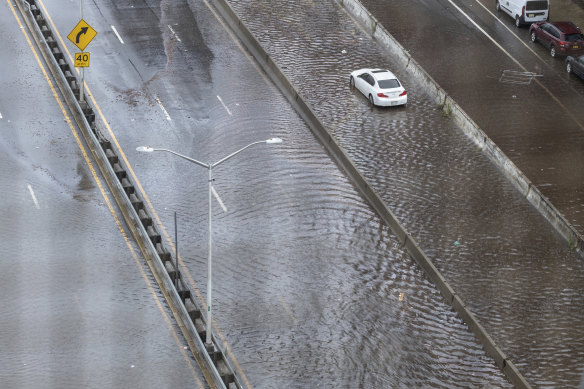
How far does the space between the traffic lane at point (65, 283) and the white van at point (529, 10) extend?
82.4ft

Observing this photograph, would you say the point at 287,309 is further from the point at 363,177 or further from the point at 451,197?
the point at 451,197

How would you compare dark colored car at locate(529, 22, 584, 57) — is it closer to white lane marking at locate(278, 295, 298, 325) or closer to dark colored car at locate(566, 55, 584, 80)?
dark colored car at locate(566, 55, 584, 80)

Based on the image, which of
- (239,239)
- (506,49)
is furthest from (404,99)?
(239,239)

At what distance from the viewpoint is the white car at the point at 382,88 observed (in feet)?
170

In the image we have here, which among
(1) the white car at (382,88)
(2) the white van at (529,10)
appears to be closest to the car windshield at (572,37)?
(2) the white van at (529,10)

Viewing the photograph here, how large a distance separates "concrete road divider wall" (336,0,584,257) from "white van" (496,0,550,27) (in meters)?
7.26

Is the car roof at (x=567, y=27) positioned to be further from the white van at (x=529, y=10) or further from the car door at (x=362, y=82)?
the car door at (x=362, y=82)

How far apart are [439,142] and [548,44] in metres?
11.4

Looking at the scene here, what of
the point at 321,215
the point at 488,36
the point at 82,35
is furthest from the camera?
the point at 488,36

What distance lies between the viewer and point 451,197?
45812mm

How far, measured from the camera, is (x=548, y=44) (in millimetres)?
57562

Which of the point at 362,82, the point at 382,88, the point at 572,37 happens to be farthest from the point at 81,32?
the point at 572,37

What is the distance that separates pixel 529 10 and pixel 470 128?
11.8 m

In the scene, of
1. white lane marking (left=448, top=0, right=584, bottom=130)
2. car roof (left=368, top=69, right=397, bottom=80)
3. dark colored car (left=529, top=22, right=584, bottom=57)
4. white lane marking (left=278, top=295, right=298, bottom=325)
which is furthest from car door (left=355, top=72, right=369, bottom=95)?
white lane marking (left=278, top=295, right=298, bottom=325)
